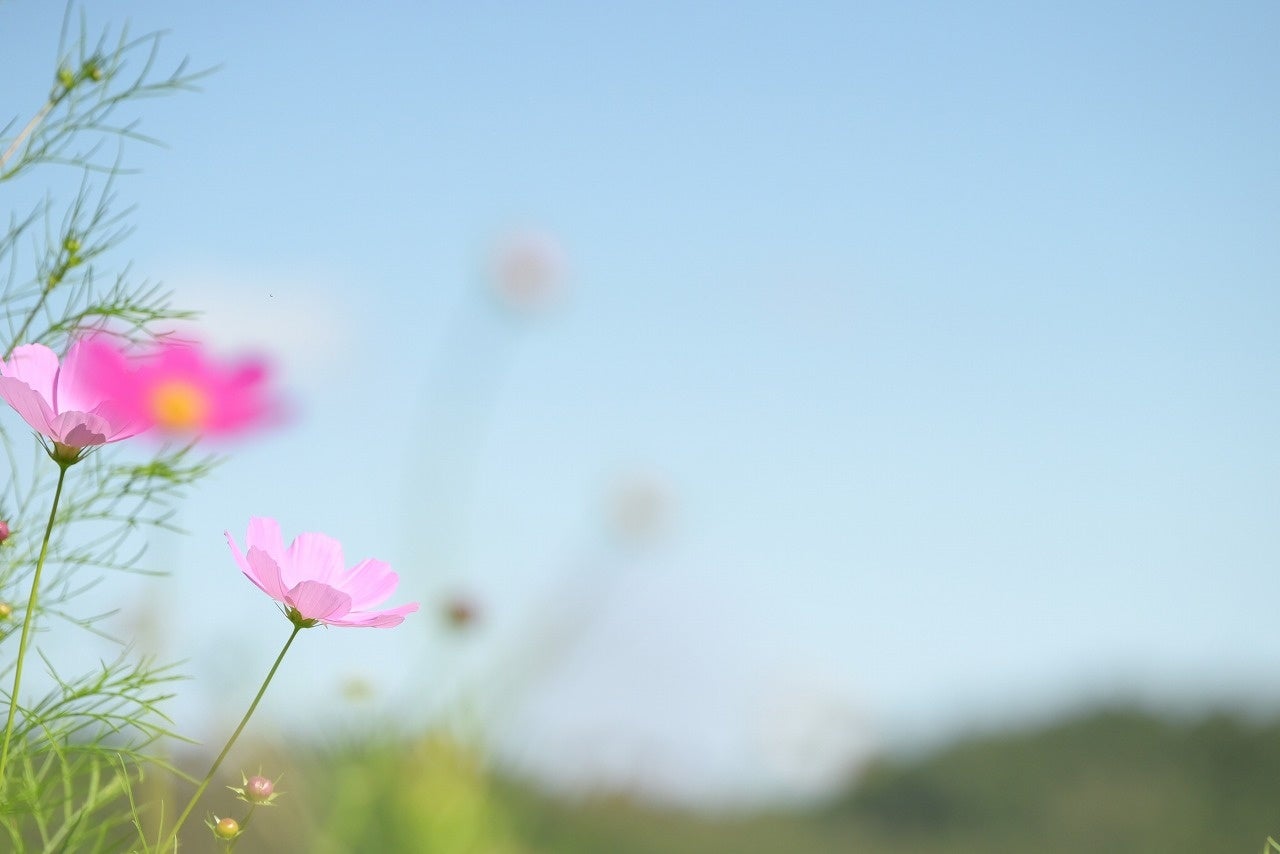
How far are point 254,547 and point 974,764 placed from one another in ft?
15.0

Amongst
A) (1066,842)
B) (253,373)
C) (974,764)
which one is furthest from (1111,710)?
(253,373)

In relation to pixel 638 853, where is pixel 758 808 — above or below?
above

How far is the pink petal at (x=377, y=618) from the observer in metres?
0.37

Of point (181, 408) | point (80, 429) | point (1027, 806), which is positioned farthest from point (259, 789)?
point (1027, 806)

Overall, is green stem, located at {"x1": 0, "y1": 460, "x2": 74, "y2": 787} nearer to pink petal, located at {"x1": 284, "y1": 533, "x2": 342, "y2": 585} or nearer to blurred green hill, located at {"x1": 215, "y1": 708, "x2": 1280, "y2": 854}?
pink petal, located at {"x1": 284, "y1": 533, "x2": 342, "y2": 585}

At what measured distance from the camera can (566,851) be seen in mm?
2039

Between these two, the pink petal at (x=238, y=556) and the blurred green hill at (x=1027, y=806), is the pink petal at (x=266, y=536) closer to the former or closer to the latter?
the pink petal at (x=238, y=556)

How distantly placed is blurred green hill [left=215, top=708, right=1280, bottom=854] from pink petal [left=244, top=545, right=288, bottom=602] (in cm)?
174

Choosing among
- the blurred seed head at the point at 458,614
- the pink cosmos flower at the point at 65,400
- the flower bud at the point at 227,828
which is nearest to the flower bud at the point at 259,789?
the flower bud at the point at 227,828

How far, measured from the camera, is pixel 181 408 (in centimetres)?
63

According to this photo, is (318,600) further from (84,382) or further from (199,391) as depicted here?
(199,391)

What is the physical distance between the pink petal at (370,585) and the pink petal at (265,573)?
0.8 inches

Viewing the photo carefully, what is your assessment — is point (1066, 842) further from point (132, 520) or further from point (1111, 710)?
point (132, 520)

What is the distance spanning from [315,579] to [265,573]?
22 millimetres
